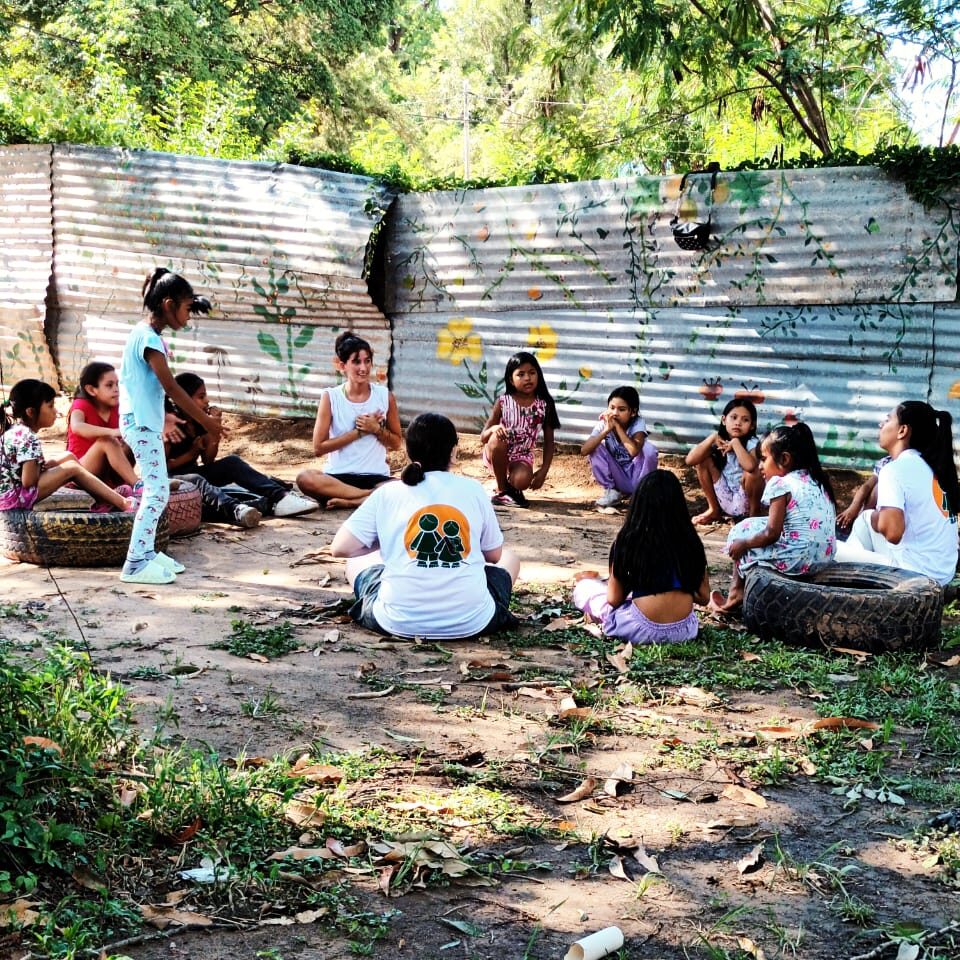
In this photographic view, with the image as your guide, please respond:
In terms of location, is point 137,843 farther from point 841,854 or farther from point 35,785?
point 841,854

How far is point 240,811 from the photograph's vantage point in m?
3.68

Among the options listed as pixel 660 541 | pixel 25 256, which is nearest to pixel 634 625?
pixel 660 541

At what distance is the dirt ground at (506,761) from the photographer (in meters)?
3.19

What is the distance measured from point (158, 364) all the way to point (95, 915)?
408cm

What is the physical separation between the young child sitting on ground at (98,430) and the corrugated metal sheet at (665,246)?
4.02 metres

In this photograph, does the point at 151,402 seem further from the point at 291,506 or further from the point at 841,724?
the point at 841,724

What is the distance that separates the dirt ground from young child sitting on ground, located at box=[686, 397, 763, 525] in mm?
1396

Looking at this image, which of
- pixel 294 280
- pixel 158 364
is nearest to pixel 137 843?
pixel 158 364

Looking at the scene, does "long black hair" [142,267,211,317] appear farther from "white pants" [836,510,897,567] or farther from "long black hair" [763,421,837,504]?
"white pants" [836,510,897,567]

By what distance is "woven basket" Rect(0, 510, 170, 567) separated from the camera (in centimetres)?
725

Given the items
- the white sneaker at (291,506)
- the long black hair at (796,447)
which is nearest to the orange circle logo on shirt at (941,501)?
the long black hair at (796,447)

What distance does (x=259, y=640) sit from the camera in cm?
593

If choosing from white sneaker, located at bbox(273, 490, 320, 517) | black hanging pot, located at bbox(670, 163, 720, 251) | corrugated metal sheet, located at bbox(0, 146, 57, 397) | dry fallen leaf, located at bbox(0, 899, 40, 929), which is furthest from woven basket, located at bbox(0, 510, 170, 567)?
corrugated metal sheet, located at bbox(0, 146, 57, 397)

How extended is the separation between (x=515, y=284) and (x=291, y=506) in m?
3.23
